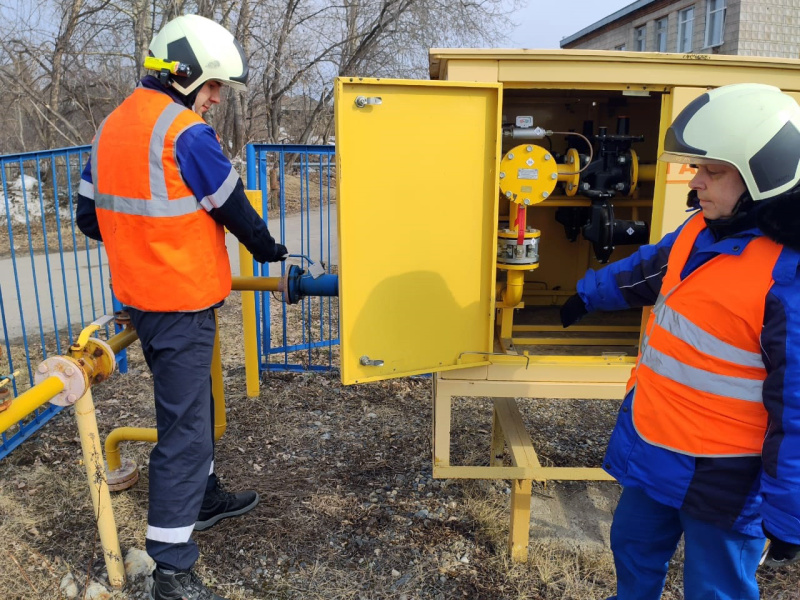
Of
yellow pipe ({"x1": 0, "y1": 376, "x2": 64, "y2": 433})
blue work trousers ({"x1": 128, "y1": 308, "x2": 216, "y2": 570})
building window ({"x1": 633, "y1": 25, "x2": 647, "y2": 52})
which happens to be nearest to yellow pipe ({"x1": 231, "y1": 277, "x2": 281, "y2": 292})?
blue work trousers ({"x1": 128, "y1": 308, "x2": 216, "y2": 570})

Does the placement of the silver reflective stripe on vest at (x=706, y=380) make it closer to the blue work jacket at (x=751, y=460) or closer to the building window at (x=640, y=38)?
the blue work jacket at (x=751, y=460)

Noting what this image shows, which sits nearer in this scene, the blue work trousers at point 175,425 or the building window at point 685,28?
the blue work trousers at point 175,425

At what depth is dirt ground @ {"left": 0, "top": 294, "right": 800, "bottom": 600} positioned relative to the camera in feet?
9.14

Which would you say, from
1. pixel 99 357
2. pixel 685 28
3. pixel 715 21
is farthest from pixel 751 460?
pixel 685 28

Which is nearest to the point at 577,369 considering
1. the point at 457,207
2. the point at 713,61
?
the point at 457,207

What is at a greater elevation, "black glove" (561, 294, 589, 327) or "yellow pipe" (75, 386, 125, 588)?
"black glove" (561, 294, 589, 327)

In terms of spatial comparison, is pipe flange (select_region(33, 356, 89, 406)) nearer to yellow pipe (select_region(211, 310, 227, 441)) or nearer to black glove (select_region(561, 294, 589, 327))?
yellow pipe (select_region(211, 310, 227, 441))

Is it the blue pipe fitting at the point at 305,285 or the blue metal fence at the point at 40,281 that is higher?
the blue pipe fitting at the point at 305,285

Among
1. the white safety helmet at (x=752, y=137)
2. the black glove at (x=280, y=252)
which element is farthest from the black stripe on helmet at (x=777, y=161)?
the black glove at (x=280, y=252)

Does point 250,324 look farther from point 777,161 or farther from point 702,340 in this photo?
point 777,161

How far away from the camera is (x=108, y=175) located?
229 cm

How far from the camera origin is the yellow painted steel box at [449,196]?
2268mm

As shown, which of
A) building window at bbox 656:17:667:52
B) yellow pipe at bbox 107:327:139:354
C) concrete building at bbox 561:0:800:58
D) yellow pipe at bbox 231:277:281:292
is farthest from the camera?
building window at bbox 656:17:667:52

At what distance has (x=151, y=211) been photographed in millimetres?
2252
